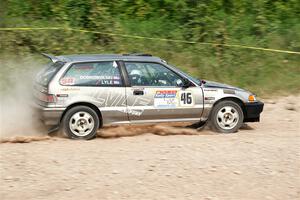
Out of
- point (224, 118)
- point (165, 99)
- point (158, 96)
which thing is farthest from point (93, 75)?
point (224, 118)

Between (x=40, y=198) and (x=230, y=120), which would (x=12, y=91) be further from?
(x=40, y=198)

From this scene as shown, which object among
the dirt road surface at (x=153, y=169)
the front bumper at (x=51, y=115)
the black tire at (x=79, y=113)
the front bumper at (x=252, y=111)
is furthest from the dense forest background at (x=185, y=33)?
the dirt road surface at (x=153, y=169)

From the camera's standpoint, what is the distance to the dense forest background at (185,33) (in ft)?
49.6

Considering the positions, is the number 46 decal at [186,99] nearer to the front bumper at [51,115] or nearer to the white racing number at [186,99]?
the white racing number at [186,99]

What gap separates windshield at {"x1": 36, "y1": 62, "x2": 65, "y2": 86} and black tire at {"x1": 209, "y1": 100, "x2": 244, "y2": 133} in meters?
2.88

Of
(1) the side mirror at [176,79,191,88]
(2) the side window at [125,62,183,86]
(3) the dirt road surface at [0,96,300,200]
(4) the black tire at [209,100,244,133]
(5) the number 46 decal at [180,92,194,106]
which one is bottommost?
(3) the dirt road surface at [0,96,300,200]

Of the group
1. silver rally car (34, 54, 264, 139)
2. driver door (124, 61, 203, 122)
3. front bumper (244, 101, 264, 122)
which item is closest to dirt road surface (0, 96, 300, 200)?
silver rally car (34, 54, 264, 139)

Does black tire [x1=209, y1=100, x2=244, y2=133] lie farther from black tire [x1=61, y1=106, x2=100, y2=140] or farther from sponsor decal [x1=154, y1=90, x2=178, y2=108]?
black tire [x1=61, y1=106, x2=100, y2=140]

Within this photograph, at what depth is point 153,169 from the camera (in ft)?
24.3

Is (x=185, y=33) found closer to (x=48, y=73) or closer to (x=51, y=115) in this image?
(x=48, y=73)

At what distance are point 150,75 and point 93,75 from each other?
1.02 meters

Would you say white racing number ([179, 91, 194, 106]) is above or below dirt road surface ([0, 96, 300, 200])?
above

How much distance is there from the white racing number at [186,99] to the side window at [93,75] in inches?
44.9

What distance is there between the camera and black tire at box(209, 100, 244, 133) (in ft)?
33.6
